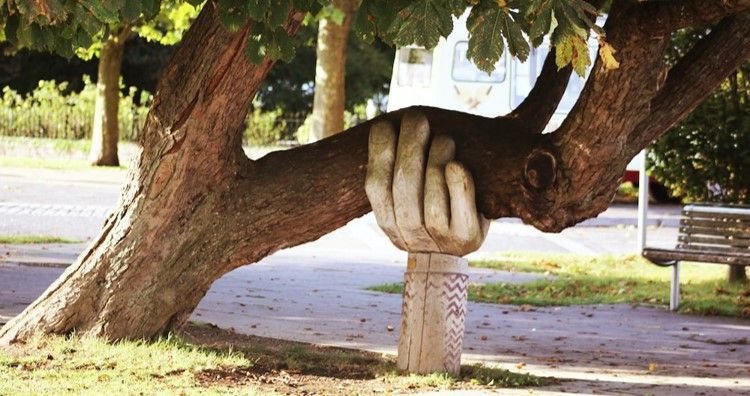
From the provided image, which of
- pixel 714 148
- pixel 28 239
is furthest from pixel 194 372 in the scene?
pixel 28 239

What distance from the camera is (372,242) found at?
18.6 metres

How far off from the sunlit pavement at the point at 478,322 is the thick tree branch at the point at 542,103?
5.00 ft

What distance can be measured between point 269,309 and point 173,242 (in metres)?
3.48

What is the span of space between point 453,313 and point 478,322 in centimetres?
363

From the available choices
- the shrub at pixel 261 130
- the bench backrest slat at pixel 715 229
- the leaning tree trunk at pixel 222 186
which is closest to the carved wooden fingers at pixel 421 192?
the leaning tree trunk at pixel 222 186

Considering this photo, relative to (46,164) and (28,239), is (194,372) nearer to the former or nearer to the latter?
(28,239)

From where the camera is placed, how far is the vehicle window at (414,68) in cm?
2692

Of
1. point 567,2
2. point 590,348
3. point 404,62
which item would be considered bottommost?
point 590,348

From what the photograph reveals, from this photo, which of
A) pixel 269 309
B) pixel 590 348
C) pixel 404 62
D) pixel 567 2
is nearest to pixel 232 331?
pixel 269 309

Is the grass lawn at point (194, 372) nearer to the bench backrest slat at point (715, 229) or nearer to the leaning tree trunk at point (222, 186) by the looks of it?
the leaning tree trunk at point (222, 186)

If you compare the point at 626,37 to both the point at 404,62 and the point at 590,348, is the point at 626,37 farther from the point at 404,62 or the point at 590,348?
the point at 404,62

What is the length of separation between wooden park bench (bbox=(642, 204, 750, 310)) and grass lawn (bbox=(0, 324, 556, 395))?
4261 mm

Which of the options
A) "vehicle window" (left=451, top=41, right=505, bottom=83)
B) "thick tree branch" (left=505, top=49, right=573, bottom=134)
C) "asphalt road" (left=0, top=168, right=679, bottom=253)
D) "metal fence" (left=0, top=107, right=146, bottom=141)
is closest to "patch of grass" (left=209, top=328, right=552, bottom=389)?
"thick tree branch" (left=505, top=49, right=573, bottom=134)

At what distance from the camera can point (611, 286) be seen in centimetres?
1434
